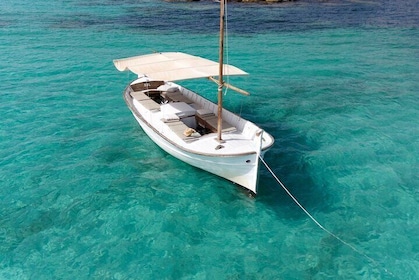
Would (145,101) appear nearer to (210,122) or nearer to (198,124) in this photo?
(198,124)

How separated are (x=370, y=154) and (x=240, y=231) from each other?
9848 mm

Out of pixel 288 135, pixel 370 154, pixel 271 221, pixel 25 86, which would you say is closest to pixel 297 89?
pixel 288 135

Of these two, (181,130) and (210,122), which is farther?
(210,122)

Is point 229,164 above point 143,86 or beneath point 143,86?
beneath

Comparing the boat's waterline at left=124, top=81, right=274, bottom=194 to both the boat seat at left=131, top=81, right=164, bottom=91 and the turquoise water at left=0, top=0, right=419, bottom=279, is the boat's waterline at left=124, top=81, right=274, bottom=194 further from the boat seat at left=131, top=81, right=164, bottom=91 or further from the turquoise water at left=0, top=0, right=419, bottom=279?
the boat seat at left=131, top=81, right=164, bottom=91

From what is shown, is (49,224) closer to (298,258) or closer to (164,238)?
(164,238)

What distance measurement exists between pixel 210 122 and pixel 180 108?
2.24 m

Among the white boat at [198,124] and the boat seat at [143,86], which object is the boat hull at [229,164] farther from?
the boat seat at [143,86]

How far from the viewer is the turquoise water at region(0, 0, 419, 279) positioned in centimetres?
1302

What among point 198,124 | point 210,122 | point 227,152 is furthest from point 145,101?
point 227,152

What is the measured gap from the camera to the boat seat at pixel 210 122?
691 inches

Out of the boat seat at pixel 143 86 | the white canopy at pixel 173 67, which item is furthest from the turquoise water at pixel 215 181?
the white canopy at pixel 173 67

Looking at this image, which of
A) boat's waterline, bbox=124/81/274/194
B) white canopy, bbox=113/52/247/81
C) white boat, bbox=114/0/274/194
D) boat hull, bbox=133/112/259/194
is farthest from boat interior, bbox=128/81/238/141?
white canopy, bbox=113/52/247/81

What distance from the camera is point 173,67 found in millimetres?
18938
